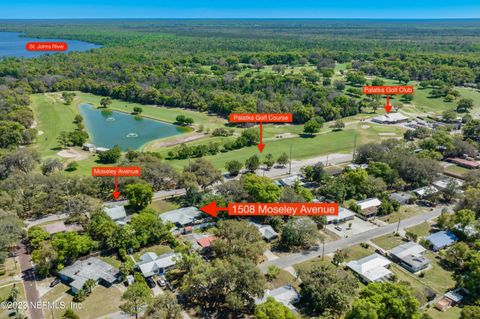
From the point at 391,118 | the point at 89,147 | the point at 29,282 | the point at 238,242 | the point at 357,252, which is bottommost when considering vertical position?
the point at 29,282

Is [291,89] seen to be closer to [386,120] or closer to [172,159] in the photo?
[386,120]

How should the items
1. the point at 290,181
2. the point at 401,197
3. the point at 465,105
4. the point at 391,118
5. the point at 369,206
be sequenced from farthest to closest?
the point at 465,105
the point at 391,118
the point at 290,181
the point at 401,197
the point at 369,206

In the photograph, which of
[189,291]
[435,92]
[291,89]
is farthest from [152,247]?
[435,92]

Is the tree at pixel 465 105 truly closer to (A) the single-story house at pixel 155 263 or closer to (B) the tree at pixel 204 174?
(B) the tree at pixel 204 174

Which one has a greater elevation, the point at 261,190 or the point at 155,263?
the point at 261,190

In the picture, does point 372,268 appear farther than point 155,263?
Yes

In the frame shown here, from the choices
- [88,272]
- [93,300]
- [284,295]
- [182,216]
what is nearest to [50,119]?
[182,216]

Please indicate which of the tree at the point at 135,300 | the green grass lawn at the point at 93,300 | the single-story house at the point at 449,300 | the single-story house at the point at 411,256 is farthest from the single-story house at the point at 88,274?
the single-story house at the point at 449,300

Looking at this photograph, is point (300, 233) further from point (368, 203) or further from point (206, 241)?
point (368, 203)
